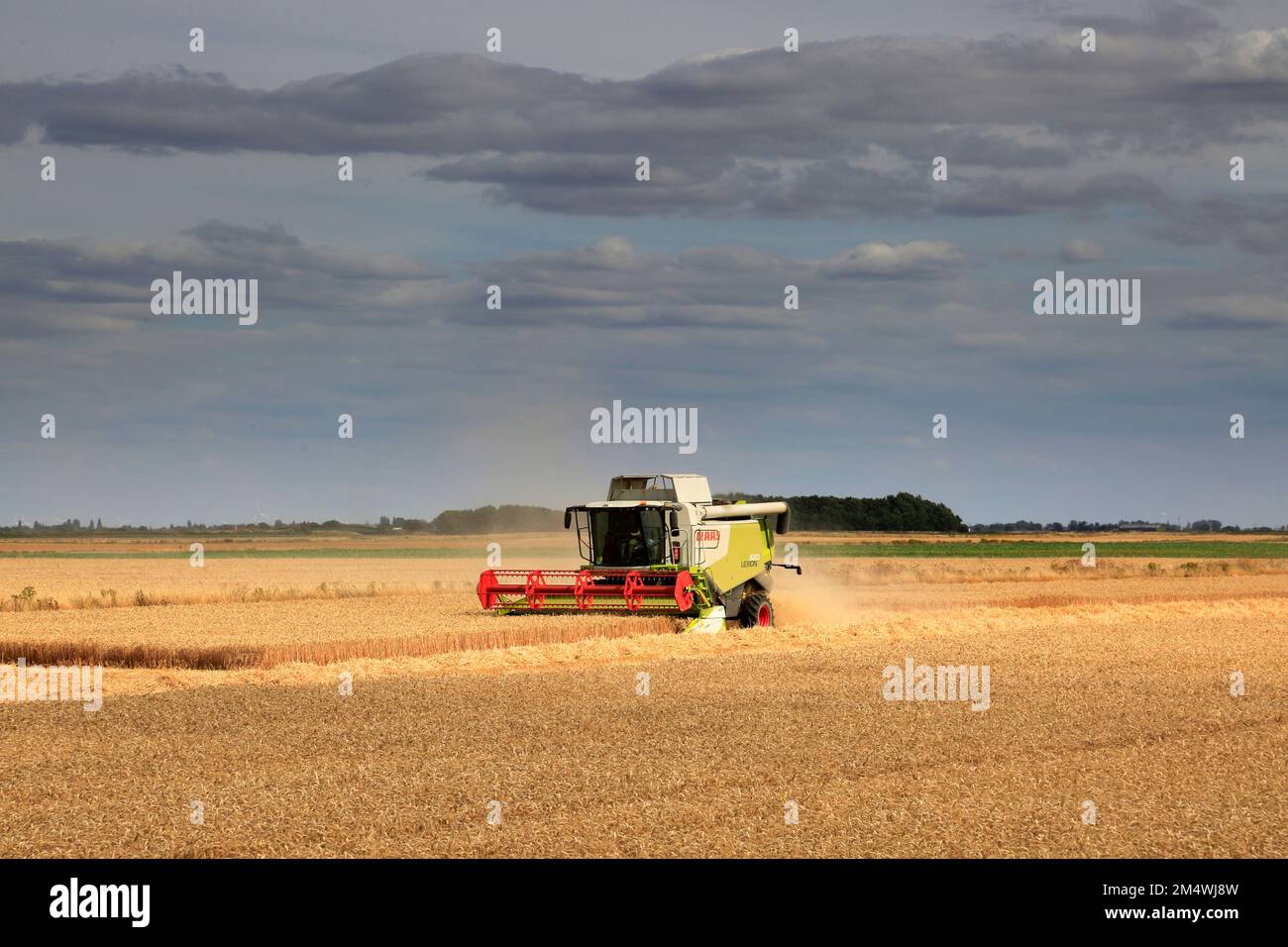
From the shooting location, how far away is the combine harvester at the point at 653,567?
95.0 feet

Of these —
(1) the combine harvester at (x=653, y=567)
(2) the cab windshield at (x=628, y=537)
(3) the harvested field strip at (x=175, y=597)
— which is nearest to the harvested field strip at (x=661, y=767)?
(1) the combine harvester at (x=653, y=567)

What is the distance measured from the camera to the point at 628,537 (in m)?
30.6

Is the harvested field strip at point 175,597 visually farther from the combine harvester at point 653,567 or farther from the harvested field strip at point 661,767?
the harvested field strip at point 661,767

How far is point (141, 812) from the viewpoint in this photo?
486 inches

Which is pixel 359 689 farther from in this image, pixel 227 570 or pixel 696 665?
pixel 227 570

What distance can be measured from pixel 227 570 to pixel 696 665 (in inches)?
2018

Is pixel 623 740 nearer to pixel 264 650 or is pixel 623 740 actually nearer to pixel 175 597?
pixel 264 650

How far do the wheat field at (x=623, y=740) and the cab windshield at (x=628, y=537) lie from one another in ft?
7.99

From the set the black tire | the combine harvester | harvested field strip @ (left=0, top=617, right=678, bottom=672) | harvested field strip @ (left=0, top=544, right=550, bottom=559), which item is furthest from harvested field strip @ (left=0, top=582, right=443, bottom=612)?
harvested field strip @ (left=0, top=544, right=550, bottom=559)

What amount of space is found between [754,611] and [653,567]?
2985mm

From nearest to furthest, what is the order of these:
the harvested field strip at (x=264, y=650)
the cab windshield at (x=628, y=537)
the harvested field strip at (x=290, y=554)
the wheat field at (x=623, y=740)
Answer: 1. the wheat field at (x=623, y=740)
2. the harvested field strip at (x=264, y=650)
3. the cab windshield at (x=628, y=537)
4. the harvested field strip at (x=290, y=554)

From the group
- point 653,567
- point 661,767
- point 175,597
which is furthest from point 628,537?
point 661,767
